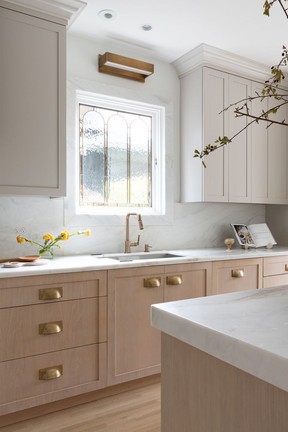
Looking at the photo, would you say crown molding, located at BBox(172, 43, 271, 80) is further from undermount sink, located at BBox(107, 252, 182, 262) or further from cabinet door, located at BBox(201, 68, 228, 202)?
undermount sink, located at BBox(107, 252, 182, 262)

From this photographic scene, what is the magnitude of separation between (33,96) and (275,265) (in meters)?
2.32

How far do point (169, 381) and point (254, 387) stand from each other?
29 centimetres

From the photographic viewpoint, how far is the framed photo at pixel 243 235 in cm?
327

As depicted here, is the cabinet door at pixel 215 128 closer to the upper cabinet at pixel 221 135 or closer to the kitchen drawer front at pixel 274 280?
the upper cabinet at pixel 221 135

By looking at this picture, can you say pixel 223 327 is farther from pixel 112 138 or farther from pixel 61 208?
pixel 112 138

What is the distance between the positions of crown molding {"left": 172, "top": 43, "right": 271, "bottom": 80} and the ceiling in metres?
0.05

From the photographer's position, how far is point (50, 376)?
1979 millimetres

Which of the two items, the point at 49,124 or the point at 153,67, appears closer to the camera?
the point at 49,124

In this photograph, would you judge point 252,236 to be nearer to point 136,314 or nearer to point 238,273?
point 238,273

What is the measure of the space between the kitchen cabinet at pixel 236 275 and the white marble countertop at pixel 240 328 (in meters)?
1.67

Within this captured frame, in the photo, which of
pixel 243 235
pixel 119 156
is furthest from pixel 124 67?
pixel 243 235

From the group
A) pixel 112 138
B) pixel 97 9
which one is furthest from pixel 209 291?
pixel 97 9

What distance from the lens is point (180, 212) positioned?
325 centimetres

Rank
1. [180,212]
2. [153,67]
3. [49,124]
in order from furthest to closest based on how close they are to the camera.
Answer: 1. [180,212]
2. [153,67]
3. [49,124]
